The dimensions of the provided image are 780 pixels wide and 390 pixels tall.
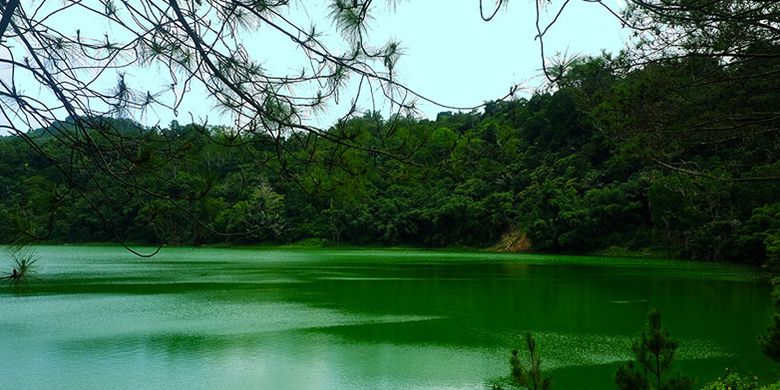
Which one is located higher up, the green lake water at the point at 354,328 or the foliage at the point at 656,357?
the foliage at the point at 656,357

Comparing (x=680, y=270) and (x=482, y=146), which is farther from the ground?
(x=482, y=146)

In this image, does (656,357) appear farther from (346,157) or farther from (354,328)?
(354,328)

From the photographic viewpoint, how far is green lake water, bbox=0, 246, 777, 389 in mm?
6059

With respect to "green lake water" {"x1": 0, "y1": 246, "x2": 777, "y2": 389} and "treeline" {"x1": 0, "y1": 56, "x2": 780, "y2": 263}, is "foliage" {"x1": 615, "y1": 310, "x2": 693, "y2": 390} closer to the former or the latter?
"treeline" {"x1": 0, "y1": 56, "x2": 780, "y2": 263}

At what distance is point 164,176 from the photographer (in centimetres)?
173

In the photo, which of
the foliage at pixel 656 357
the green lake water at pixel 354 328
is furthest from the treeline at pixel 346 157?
the green lake water at pixel 354 328

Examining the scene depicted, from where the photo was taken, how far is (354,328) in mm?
8453

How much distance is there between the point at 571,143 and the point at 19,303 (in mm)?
25774

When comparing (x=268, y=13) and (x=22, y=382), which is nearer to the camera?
(x=268, y=13)

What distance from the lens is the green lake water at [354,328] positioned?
6.06m

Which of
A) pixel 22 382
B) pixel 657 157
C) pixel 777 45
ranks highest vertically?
pixel 777 45

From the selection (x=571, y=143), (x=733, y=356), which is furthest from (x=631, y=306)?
(x=571, y=143)

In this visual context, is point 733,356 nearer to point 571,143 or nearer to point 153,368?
point 153,368

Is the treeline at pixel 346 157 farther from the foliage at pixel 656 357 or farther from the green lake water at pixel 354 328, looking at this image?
the green lake water at pixel 354 328
